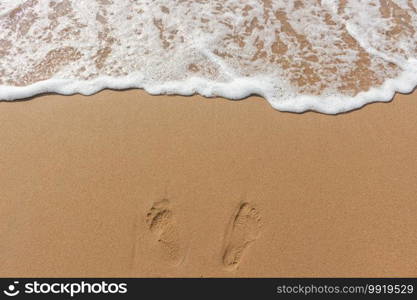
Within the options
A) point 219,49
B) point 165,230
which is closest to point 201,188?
point 165,230

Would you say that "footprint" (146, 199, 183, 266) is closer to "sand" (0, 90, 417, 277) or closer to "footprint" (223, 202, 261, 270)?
"sand" (0, 90, 417, 277)

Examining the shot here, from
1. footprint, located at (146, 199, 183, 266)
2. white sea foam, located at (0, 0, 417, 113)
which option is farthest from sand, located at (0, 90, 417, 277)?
white sea foam, located at (0, 0, 417, 113)

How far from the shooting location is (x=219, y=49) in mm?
3385

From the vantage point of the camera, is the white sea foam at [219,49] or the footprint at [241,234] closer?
the footprint at [241,234]

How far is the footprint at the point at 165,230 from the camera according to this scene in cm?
221

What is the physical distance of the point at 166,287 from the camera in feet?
6.91

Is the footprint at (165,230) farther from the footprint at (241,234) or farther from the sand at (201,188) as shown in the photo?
the footprint at (241,234)

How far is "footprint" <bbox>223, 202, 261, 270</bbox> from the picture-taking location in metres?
2.21

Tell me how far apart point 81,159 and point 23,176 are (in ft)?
1.53

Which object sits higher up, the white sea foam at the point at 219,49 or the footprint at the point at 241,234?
the white sea foam at the point at 219,49

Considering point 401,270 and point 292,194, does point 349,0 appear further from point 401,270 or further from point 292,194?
point 401,270

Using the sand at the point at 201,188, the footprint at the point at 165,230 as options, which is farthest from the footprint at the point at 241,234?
the footprint at the point at 165,230

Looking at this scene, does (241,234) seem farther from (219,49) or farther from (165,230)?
(219,49)

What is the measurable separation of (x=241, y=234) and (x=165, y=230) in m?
0.56
